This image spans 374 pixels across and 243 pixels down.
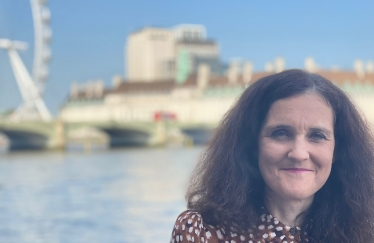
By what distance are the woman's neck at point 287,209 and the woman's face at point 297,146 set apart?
10 mm

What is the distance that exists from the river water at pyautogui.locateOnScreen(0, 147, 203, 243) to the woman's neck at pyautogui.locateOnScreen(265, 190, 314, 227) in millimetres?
5612

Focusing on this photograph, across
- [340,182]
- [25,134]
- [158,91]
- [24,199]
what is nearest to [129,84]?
[158,91]

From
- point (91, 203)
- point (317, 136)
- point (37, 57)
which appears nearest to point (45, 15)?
point (37, 57)

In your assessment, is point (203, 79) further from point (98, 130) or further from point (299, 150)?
point (299, 150)

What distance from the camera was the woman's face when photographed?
125cm

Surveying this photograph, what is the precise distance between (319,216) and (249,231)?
4.7 inches

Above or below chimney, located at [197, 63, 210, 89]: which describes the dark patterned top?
above

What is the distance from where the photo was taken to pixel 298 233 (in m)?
1.25

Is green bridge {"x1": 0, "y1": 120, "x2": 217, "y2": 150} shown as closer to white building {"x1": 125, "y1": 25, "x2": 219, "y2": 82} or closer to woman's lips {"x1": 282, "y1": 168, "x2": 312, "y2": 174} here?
woman's lips {"x1": 282, "y1": 168, "x2": 312, "y2": 174}

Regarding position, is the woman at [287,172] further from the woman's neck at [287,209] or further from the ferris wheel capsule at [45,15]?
the ferris wheel capsule at [45,15]

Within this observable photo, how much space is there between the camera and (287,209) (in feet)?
4.16

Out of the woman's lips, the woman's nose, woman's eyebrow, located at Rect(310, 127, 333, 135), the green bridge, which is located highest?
woman's eyebrow, located at Rect(310, 127, 333, 135)

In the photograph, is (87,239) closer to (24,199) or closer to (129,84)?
(24,199)

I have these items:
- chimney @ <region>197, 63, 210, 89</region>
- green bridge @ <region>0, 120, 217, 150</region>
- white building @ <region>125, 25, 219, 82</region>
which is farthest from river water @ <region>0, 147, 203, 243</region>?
white building @ <region>125, 25, 219, 82</region>
